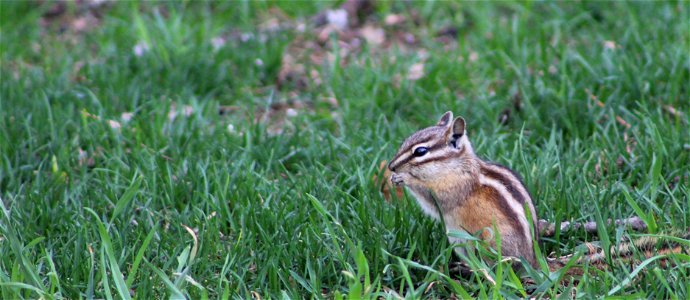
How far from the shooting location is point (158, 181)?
198 inches

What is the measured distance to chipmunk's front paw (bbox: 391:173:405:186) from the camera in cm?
444

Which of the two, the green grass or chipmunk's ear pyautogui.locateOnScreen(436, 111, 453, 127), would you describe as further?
chipmunk's ear pyautogui.locateOnScreen(436, 111, 453, 127)

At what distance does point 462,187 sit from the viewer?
4324 millimetres

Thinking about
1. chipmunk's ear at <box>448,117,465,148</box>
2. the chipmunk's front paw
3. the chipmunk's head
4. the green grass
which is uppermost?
chipmunk's ear at <box>448,117,465,148</box>

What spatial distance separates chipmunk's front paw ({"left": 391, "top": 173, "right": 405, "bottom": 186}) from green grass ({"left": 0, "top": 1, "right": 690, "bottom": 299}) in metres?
0.14

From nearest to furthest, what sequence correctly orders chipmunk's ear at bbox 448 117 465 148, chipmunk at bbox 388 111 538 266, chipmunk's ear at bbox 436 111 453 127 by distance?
chipmunk at bbox 388 111 538 266 < chipmunk's ear at bbox 448 117 465 148 < chipmunk's ear at bbox 436 111 453 127

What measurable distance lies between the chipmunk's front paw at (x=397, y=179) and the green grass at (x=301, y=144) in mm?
141

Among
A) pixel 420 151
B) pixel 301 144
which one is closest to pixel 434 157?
pixel 420 151

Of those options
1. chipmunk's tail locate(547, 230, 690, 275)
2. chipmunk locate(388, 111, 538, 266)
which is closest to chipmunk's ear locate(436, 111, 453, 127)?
chipmunk locate(388, 111, 538, 266)

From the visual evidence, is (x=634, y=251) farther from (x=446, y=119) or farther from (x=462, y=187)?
(x=446, y=119)

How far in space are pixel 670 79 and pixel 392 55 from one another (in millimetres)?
2067

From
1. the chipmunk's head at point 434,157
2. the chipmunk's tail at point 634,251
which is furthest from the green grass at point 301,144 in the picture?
the chipmunk's head at point 434,157

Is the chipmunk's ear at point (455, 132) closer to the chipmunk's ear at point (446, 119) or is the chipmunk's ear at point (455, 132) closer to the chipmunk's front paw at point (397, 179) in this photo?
the chipmunk's ear at point (446, 119)

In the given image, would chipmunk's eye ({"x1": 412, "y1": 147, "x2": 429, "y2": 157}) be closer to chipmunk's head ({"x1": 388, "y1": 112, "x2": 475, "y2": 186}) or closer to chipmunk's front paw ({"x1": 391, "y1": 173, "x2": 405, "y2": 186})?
chipmunk's head ({"x1": 388, "y1": 112, "x2": 475, "y2": 186})
